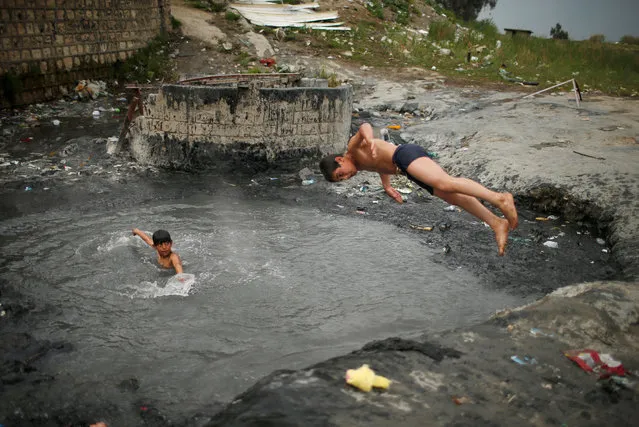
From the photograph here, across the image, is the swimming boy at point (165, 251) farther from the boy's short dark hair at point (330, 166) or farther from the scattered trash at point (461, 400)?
the scattered trash at point (461, 400)

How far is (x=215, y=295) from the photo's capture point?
490cm

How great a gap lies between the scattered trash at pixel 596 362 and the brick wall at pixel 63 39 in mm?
10614

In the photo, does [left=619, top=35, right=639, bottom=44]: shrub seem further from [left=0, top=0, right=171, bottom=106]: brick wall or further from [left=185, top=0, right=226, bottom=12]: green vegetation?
[left=0, top=0, right=171, bottom=106]: brick wall

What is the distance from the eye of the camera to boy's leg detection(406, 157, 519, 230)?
170 inches

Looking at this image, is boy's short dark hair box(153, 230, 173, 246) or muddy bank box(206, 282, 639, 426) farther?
boy's short dark hair box(153, 230, 173, 246)

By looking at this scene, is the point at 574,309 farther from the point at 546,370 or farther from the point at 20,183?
the point at 20,183

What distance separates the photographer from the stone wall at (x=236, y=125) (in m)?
7.91

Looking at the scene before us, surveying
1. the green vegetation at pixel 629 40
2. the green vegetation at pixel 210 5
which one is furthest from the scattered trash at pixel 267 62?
the green vegetation at pixel 629 40

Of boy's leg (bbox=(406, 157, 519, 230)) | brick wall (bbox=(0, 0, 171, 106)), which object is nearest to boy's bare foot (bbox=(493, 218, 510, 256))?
boy's leg (bbox=(406, 157, 519, 230))

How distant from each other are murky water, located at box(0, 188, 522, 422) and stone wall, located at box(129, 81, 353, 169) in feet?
4.85

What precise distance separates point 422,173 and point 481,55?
1202cm

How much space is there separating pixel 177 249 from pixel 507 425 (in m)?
4.01

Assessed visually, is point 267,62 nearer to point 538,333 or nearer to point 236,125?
point 236,125

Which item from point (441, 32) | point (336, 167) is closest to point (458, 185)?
point (336, 167)
